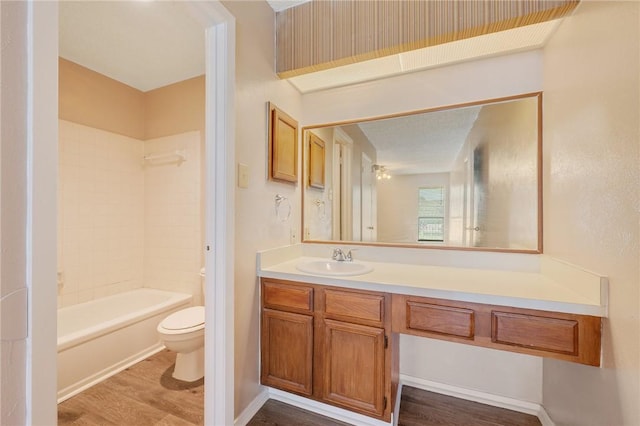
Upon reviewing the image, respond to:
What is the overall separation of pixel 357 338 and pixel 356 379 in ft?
0.74

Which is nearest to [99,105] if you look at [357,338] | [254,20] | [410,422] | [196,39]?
[196,39]

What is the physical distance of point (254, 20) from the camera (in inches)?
62.8

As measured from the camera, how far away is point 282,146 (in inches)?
72.7

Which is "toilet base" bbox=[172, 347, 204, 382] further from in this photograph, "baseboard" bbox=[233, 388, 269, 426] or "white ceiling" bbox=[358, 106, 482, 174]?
"white ceiling" bbox=[358, 106, 482, 174]

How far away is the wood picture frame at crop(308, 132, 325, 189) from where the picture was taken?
2.15 m

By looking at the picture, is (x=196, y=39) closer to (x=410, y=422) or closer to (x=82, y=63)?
(x=82, y=63)

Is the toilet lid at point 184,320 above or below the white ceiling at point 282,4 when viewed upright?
below

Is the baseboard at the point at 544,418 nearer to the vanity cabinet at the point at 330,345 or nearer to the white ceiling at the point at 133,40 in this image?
the vanity cabinet at the point at 330,345

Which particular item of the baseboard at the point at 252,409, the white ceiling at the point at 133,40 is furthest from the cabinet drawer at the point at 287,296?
the white ceiling at the point at 133,40

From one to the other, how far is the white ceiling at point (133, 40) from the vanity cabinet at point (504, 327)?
2079mm

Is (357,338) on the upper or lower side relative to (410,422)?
upper

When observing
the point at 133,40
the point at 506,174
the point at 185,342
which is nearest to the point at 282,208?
the point at 185,342

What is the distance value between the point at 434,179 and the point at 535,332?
101 cm

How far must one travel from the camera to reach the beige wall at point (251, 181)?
149 cm
